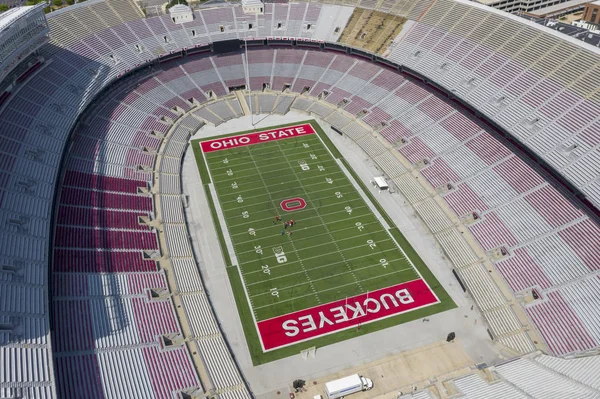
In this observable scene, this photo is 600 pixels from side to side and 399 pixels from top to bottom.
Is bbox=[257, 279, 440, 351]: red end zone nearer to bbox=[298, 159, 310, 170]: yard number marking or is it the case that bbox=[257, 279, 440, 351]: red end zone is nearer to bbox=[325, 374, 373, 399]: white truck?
bbox=[325, 374, 373, 399]: white truck

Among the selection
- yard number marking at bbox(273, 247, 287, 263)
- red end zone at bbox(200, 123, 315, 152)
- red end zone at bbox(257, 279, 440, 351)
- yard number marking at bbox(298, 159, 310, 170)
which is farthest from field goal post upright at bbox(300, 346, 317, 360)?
red end zone at bbox(200, 123, 315, 152)

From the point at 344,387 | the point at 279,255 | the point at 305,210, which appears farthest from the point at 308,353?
the point at 305,210

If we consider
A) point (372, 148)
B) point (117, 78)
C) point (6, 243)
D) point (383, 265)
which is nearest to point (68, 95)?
point (117, 78)

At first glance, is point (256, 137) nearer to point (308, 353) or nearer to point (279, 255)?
point (279, 255)

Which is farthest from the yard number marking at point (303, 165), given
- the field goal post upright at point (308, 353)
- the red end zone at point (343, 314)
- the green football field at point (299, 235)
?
the field goal post upright at point (308, 353)

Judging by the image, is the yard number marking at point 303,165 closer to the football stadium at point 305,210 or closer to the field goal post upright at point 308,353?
the football stadium at point 305,210
